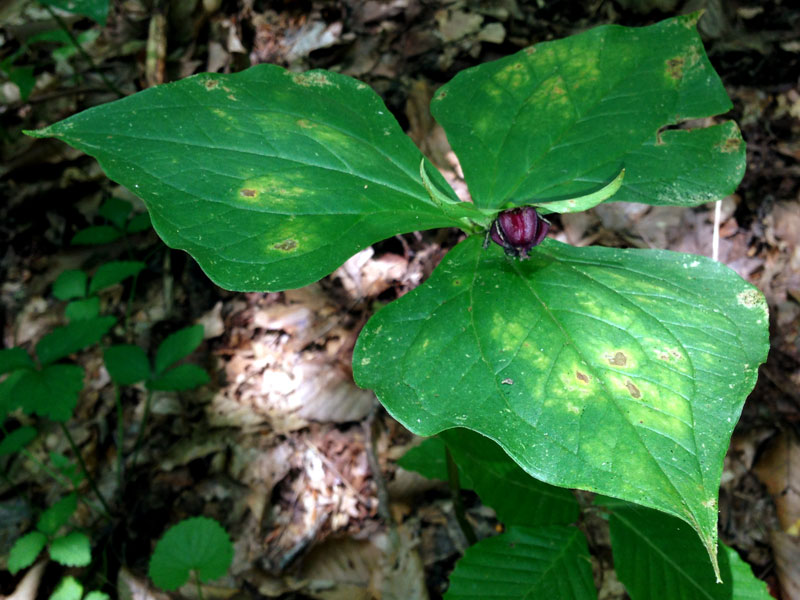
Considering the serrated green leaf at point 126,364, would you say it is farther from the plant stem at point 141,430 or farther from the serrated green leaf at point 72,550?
the serrated green leaf at point 72,550

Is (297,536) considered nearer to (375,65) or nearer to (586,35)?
(586,35)

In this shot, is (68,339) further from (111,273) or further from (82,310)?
(111,273)

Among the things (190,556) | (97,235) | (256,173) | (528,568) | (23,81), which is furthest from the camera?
(23,81)

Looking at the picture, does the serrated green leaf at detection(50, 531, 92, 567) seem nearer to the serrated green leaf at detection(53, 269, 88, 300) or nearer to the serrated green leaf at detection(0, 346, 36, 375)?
the serrated green leaf at detection(0, 346, 36, 375)

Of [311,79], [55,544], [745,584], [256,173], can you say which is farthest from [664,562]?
[55,544]

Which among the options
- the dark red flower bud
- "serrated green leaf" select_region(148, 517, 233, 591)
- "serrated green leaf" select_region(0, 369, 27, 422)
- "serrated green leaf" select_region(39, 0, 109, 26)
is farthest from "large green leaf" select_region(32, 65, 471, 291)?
"serrated green leaf" select_region(39, 0, 109, 26)


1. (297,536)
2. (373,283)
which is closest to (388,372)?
(297,536)
